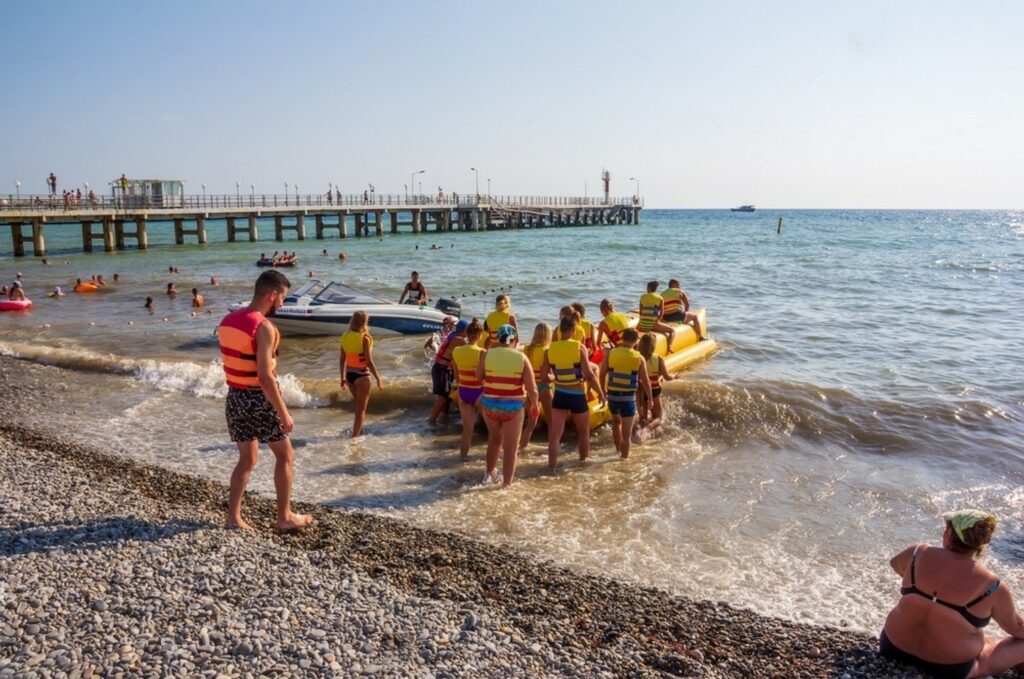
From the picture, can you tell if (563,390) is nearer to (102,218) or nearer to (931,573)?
(931,573)

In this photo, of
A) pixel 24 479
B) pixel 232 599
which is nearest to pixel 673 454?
pixel 232 599

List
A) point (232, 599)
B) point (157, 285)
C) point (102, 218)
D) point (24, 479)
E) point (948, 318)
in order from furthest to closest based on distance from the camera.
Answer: point (102, 218)
point (157, 285)
point (948, 318)
point (24, 479)
point (232, 599)

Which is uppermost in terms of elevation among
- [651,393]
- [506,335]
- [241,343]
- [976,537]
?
[241,343]

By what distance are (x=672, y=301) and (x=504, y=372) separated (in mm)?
7149

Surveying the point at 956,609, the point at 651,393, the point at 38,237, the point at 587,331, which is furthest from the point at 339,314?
the point at 38,237

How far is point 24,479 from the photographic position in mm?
6211

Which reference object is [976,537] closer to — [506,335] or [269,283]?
[506,335]

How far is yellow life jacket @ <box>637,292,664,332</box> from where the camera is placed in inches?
464

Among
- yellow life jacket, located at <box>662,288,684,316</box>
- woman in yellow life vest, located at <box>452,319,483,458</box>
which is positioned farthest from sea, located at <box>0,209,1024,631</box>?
yellow life jacket, located at <box>662,288,684,316</box>

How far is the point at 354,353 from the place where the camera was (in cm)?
832

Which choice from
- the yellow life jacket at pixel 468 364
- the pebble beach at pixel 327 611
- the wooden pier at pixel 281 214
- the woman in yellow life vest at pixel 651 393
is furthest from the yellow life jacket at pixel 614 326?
the wooden pier at pixel 281 214

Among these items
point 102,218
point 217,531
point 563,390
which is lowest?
point 217,531

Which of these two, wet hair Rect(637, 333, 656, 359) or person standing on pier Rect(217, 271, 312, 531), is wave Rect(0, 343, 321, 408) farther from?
person standing on pier Rect(217, 271, 312, 531)

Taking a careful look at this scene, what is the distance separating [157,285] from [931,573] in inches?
1045
